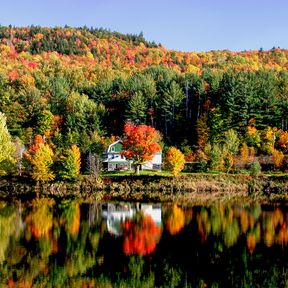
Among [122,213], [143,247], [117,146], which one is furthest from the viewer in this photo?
[117,146]

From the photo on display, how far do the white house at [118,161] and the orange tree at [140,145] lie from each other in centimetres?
734

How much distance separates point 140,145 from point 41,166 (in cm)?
1482

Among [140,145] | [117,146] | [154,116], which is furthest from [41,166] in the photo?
[154,116]

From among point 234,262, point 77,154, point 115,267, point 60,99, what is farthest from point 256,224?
point 60,99

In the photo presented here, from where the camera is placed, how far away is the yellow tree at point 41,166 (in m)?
70.5

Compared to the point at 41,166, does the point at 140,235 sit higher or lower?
lower

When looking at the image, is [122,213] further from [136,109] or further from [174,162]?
[136,109]

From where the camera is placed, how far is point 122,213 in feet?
156

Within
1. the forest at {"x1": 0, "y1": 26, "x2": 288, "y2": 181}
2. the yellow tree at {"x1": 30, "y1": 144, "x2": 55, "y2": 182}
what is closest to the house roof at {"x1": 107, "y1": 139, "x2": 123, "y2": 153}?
the forest at {"x1": 0, "y1": 26, "x2": 288, "y2": 181}

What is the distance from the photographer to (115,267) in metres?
26.8

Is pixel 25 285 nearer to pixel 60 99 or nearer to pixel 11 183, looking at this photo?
pixel 11 183

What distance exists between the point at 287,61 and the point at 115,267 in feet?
508

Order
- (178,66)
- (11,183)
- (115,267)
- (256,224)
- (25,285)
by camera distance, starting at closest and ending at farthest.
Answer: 1. (25,285)
2. (115,267)
3. (256,224)
4. (11,183)
5. (178,66)

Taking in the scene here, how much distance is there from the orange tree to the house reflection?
763 inches
